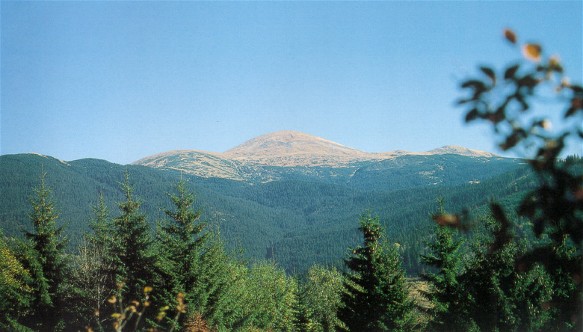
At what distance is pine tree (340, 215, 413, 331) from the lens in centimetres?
2008

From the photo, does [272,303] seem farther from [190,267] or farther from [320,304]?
[190,267]

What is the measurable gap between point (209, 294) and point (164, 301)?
8.69ft

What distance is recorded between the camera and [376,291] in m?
20.2

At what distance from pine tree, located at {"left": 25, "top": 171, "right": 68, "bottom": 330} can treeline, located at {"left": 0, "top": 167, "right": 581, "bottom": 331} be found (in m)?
0.06

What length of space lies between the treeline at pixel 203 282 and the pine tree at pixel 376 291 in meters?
0.05

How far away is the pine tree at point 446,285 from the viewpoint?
20.8 m

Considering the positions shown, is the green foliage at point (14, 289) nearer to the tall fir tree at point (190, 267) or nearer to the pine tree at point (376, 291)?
the tall fir tree at point (190, 267)

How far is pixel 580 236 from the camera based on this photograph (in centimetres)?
239

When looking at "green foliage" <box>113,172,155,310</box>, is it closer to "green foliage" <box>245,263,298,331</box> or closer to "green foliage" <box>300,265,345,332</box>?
"green foliage" <box>300,265,345,332</box>

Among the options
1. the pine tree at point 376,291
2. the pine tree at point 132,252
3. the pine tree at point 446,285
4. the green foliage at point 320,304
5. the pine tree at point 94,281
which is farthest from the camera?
the green foliage at point 320,304

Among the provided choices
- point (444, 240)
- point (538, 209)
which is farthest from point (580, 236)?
point (444, 240)

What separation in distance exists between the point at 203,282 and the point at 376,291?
961cm

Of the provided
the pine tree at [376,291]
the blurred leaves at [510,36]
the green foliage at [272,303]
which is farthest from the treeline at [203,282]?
the blurred leaves at [510,36]

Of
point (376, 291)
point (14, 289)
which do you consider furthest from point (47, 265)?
point (376, 291)
